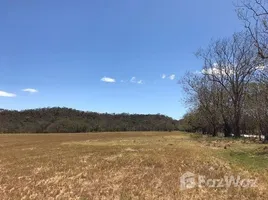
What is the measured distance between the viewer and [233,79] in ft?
156

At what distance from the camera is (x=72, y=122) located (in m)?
147

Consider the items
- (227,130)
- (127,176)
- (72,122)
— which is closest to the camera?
(127,176)

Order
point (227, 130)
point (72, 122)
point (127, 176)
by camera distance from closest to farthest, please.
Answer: point (127, 176)
point (227, 130)
point (72, 122)

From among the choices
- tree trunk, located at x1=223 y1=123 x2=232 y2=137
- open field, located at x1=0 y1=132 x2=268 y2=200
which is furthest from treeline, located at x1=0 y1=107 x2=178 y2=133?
open field, located at x1=0 y1=132 x2=268 y2=200

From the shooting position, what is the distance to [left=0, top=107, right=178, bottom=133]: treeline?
13800cm

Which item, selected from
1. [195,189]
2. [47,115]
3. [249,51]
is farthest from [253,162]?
[47,115]

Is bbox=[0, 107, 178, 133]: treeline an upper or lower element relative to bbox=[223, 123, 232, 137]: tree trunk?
upper

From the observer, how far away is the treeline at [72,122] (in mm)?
138000

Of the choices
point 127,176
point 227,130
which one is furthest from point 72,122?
point 127,176

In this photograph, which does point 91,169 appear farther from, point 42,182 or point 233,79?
point 233,79

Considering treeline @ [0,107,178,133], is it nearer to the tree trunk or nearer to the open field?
the tree trunk

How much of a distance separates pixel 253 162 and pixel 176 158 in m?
4.58

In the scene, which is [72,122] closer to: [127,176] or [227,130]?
[227,130]

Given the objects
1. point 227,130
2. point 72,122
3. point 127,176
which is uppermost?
point 72,122
